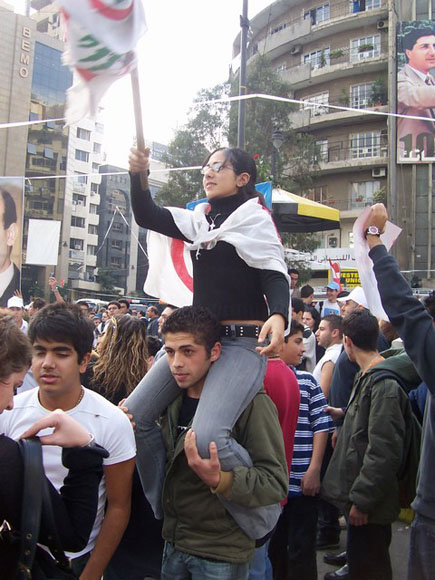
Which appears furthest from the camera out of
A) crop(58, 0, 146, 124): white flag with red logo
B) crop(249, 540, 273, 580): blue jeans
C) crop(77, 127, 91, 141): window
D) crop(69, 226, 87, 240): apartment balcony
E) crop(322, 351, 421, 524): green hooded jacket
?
crop(77, 127, 91, 141): window

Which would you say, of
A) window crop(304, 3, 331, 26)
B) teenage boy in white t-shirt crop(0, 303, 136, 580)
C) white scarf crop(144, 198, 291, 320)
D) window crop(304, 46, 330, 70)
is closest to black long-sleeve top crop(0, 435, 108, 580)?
teenage boy in white t-shirt crop(0, 303, 136, 580)

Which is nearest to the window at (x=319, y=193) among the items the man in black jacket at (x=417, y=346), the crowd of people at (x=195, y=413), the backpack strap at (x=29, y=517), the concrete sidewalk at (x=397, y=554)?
the concrete sidewalk at (x=397, y=554)

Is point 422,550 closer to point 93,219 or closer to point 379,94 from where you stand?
point 379,94

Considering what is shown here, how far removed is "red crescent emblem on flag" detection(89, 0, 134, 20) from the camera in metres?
2.03

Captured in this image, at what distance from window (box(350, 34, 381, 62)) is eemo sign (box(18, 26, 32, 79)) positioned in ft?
95.8

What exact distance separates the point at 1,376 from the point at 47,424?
234 millimetres

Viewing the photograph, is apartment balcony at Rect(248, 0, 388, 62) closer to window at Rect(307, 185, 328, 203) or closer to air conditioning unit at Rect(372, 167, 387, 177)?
air conditioning unit at Rect(372, 167, 387, 177)

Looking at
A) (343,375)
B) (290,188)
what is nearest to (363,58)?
(290,188)

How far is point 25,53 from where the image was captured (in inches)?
1922

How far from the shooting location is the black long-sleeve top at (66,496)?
159 cm

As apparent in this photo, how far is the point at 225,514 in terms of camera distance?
7.79 feet

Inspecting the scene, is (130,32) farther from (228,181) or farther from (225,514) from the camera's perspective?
Result: (225,514)

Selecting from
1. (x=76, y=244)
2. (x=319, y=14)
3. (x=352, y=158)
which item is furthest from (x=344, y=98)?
(x=76, y=244)

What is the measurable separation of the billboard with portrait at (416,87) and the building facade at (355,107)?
0.58m
